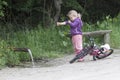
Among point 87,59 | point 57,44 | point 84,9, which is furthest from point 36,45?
point 84,9

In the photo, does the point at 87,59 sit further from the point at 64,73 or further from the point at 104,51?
the point at 64,73

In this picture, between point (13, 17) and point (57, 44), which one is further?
point (13, 17)

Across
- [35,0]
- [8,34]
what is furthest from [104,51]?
[35,0]

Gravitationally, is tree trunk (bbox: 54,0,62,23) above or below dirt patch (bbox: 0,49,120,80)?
above

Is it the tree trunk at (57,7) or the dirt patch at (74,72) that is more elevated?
the tree trunk at (57,7)

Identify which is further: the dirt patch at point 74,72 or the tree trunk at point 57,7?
the tree trunk at point 57,7

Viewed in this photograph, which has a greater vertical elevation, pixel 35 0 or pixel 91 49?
pixel 35 0

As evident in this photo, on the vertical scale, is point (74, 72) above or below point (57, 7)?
below

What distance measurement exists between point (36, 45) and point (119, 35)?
4.51 metres

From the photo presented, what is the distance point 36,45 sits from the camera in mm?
15438

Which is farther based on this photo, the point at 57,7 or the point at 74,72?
the point at 57,7

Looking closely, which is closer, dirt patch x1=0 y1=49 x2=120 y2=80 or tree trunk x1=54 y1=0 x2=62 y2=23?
dirt patch x1=0 y1=49 x2=120 y2=80

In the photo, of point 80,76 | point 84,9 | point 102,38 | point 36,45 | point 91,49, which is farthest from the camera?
point 84,9

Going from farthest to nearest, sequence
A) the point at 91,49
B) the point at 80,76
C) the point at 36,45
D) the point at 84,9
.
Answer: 1. the point at 84,9
2. the point at 36,45
3. the point at 91,49
4. the point at 80,76
